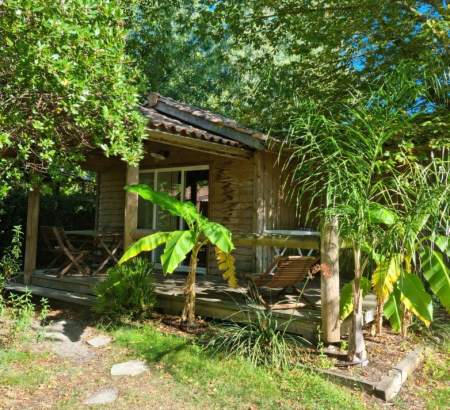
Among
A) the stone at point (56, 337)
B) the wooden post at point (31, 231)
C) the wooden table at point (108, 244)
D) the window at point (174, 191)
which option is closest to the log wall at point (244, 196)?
the window at point (174, 191)

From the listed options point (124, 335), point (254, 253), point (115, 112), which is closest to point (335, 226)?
point (115, 112)

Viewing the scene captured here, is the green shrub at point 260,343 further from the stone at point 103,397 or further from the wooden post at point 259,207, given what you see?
the wooden post at point 259,207

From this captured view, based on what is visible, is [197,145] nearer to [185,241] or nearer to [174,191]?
[174,191]

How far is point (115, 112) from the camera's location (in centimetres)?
422

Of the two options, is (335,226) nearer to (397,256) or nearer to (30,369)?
(397,256)

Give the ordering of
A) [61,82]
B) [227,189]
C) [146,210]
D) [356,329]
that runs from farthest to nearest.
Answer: [146,210] → [227,189] → [356,329] → [61,82]

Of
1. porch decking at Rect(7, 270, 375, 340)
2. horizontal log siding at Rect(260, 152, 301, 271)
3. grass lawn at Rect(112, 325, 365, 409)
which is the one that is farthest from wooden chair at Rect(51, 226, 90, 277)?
horizontal log siding at Rect(260, 152, 301, 271)

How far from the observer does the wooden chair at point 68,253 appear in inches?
283

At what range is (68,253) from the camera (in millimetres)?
7262

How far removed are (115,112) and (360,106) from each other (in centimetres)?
255

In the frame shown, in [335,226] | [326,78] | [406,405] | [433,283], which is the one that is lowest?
[406,405]

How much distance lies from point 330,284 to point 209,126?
5185 mm

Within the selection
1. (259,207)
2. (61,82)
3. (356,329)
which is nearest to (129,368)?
(356,329)

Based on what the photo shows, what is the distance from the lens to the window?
30.9 ft
